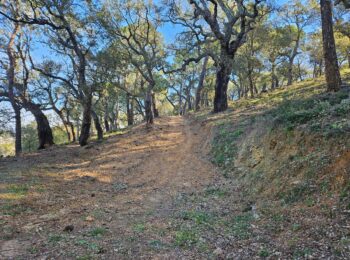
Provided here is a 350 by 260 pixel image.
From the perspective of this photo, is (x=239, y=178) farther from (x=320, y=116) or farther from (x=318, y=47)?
(x=318, y=47)

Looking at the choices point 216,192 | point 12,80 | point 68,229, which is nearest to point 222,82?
point 216,192

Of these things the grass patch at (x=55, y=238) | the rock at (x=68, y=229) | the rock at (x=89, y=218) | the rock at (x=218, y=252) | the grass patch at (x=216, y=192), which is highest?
the grass patch at (x=216, y=192)

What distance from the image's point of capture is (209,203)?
294 inches

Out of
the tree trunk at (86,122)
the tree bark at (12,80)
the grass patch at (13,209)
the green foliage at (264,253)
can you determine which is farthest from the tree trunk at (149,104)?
the green foliage at (264,253)

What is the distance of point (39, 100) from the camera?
21266 millimetres

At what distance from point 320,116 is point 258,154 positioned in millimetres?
2152

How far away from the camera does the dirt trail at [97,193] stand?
5234 mm

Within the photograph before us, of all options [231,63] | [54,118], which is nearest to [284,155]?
[231,63]

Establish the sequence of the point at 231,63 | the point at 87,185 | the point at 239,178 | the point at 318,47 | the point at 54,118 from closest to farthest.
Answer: the point at 239,178, the point at 87,185, the point at 231,63, the point at 318,47, the point at 54,118

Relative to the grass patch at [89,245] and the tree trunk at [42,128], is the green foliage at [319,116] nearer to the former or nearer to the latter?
the grass patch at [89,245]

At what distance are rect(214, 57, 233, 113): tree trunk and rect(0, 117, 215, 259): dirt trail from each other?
3.50m

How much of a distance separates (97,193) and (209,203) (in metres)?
3.74

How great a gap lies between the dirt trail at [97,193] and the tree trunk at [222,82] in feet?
11.5

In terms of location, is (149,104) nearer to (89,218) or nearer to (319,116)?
(319,116)
